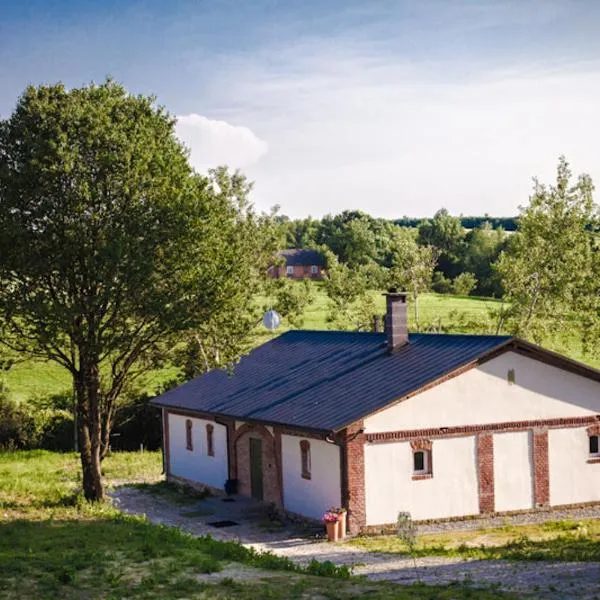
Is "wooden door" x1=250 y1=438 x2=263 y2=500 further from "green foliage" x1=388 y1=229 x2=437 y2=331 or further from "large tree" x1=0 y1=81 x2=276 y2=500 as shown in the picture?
"green foliage" x1=388 y1=229 x2=437 y2=331

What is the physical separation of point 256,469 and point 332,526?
6096 mm

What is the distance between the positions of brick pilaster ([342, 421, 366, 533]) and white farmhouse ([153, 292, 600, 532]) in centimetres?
3

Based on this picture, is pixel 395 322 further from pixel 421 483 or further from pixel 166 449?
pixel 166 449

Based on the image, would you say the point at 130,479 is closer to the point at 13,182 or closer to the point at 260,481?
the point at 260,481

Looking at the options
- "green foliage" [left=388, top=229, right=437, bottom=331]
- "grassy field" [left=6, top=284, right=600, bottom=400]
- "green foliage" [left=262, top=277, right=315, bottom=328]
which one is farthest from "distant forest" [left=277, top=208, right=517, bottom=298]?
"green foliage" [left=262, top=277, right=315, bottom=328]

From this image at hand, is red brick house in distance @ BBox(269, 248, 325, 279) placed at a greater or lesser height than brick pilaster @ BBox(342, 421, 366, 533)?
greater

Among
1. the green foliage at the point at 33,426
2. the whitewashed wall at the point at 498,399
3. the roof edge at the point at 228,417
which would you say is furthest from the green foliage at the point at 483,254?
the whitewashed wall at the point at 498,399

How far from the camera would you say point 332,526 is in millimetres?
24641

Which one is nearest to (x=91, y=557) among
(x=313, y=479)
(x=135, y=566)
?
(x=135, y=566)

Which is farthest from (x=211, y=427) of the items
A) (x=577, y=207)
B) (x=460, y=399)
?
(x=577, y=207)

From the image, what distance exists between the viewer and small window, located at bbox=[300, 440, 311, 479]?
2703 cm

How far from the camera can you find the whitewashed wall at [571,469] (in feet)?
91.5

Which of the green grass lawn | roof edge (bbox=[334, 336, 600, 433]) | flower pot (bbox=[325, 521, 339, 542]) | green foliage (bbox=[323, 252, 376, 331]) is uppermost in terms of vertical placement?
green foliage (bbox=[323, 252, 376, 331])

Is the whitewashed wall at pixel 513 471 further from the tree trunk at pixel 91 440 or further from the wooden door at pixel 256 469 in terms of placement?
the tree trunk at pixel 91 440
